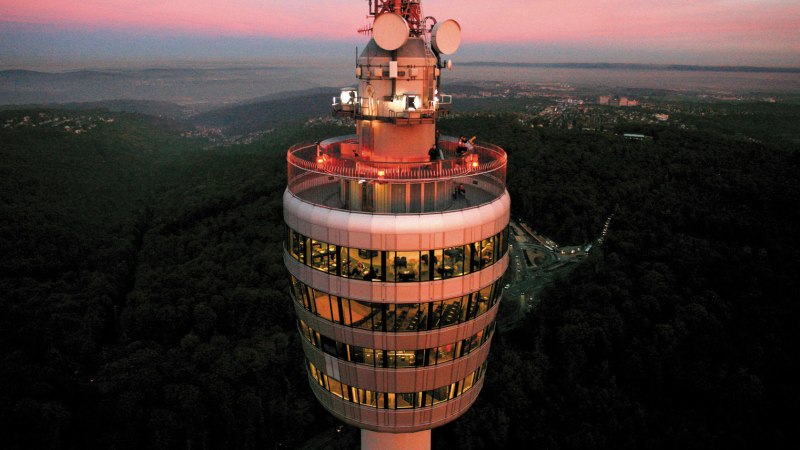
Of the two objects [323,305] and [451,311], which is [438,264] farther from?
[323,305]

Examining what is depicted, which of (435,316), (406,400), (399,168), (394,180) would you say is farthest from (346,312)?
(399,168)

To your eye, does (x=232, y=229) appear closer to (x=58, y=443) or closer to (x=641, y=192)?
(x=58, y=443)

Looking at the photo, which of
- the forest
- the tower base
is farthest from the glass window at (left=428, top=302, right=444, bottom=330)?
the forest

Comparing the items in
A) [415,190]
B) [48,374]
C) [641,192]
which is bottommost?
[48,374]

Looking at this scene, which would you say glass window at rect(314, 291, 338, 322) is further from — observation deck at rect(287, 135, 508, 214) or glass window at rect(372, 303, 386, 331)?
observation deck at rect(287, 135, 508, 214)

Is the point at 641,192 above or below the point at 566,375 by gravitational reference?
above

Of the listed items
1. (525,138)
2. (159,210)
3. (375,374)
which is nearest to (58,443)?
(375,374)

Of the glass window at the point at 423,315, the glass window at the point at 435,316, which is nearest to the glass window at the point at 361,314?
the glass window at the point at 423,315

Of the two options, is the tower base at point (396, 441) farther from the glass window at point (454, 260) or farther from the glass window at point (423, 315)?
the glass window at point (454, 260)
